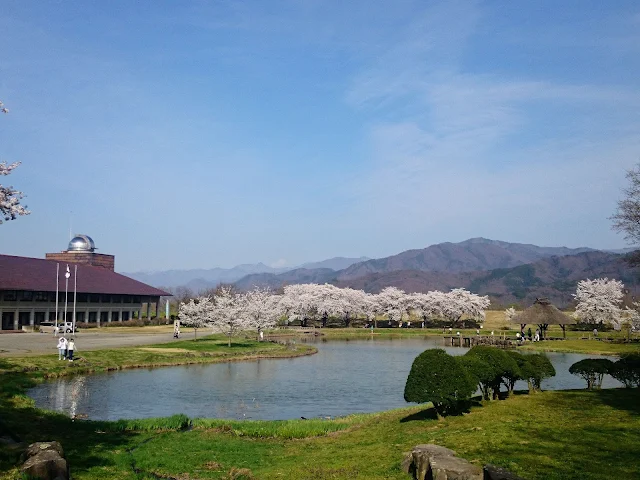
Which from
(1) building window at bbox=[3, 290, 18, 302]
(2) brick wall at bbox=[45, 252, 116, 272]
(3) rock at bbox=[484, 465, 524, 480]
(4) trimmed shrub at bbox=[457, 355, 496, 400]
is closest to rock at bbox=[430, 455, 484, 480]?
(3) rock at bbox=[484, 465, 524, 480]

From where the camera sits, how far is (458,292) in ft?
339

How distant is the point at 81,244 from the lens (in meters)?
100

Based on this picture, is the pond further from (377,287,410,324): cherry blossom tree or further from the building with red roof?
(377,287,410,324): cherry blossom tree

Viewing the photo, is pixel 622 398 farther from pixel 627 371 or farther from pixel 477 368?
pixel 477 368

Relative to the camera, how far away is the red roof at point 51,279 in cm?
6660

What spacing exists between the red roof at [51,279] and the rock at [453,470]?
64.6 m

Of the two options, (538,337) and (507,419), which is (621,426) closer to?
(507,419)

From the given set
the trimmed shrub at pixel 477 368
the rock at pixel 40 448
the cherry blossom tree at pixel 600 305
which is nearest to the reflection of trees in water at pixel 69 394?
the rock at pixel 40 448

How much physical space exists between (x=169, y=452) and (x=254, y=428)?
A: 13.4 ft

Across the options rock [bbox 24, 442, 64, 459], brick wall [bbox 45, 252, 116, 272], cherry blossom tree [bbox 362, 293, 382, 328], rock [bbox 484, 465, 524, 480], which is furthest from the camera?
cherry blossom tree [bbox 362, 293, 382, 328]

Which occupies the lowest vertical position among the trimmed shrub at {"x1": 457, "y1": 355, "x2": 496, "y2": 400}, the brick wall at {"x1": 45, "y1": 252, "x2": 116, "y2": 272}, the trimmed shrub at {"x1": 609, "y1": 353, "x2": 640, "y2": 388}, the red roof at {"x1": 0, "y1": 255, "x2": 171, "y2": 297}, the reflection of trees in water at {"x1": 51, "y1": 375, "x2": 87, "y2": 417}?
the reflection of trees in water at {"x1": 51, "y1": 375, "x2": 87, "y2": 417}

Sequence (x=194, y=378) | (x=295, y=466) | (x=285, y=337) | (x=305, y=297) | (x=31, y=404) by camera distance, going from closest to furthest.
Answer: (x=295, y=466) → (x=31, y=404) → (x=194, y=378) → (x=285, y=337) → (x=305, y=297)

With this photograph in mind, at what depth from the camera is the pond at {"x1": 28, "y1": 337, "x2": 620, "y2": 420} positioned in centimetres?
2433

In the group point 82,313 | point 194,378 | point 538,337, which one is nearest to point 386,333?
point 538,337
